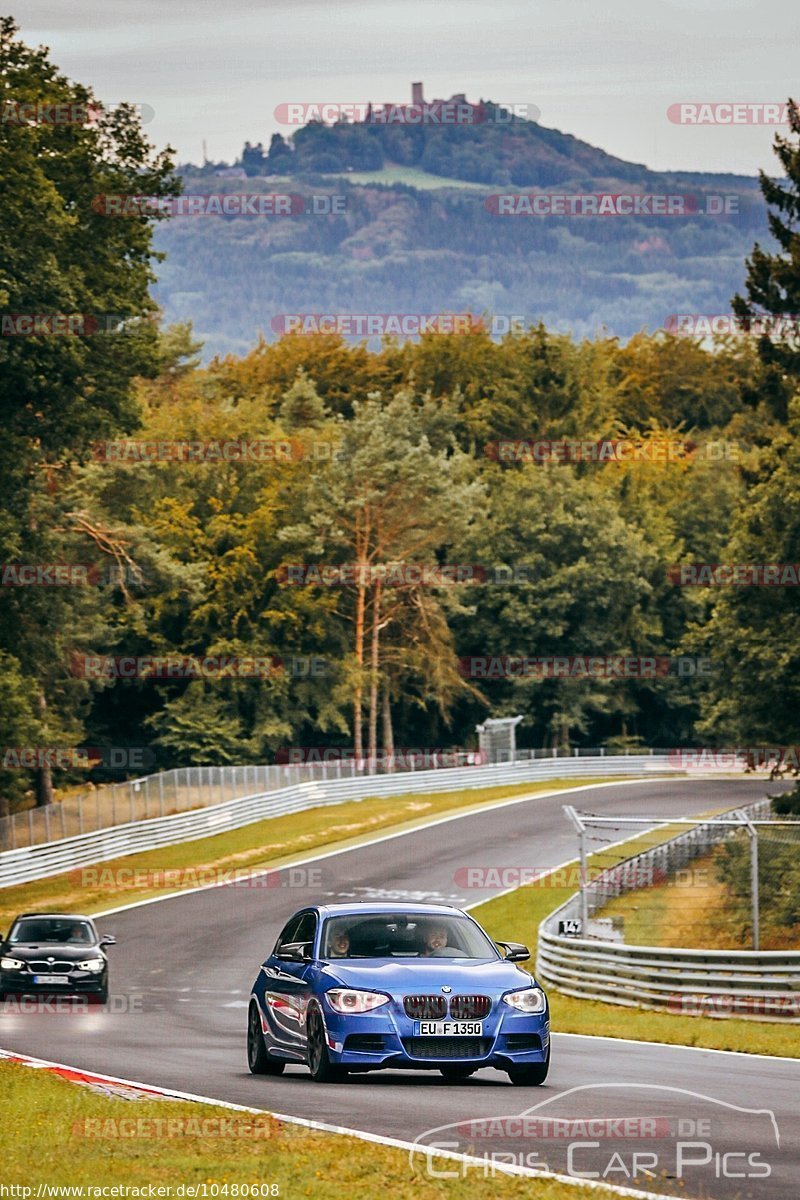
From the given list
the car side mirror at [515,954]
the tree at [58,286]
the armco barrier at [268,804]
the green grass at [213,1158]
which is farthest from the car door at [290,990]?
the armco barrier at [268,804]

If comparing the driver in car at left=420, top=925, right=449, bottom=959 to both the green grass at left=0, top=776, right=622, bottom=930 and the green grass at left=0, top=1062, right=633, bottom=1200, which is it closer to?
the green grass at left=0, top=1062, right=633, bottom=1200

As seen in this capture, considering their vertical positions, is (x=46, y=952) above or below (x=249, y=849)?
above

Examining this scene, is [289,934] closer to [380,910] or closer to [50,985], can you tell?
[380,910]

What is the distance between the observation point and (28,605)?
49.8m

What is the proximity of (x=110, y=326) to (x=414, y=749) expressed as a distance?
52.3m

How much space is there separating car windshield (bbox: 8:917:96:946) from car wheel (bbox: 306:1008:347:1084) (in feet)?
42.3

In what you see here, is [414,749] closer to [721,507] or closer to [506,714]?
[506,714]

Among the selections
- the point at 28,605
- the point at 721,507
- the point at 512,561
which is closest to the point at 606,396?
the point at 721,507

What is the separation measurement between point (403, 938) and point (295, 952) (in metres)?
0.91

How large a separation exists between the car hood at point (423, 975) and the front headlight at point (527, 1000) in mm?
65

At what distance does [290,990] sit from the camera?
15.8 metres

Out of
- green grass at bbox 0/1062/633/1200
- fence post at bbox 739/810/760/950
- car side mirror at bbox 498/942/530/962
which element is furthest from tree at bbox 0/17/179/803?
green grass at bbox 0/1062/633/1200

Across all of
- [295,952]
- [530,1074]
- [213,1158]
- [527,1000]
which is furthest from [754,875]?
[213,1158]

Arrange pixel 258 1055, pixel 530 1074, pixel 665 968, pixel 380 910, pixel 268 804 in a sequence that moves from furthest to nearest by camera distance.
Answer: pixel 268 804
pixel 665 968
pixel 258 1055
pixel 380 910
pixel 530 1074
